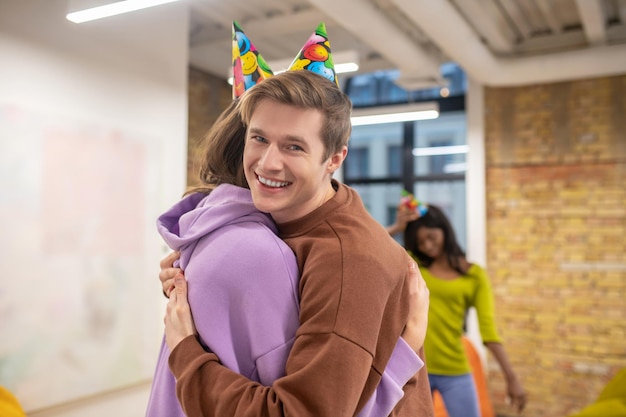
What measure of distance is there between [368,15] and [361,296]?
3.91 metres

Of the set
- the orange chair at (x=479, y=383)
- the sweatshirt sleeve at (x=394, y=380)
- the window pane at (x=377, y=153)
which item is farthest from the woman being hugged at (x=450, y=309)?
the window pane at (x=377, y=153)

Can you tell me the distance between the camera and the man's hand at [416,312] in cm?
135

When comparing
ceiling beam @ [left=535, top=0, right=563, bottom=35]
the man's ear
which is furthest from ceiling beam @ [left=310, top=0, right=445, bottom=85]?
the man's ear

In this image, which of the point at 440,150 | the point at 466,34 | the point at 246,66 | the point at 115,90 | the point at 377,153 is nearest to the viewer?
the point at 246,66

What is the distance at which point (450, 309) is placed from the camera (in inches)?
149

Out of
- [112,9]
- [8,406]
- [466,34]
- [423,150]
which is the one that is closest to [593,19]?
[466,34]

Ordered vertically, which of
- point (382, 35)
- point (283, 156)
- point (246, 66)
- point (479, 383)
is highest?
point (382, 35)

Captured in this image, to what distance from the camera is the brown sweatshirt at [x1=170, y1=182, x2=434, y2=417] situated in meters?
1.05

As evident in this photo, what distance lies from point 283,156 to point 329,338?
0.38m

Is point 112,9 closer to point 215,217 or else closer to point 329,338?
point 215,217

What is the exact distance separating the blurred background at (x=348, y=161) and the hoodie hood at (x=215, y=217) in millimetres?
274

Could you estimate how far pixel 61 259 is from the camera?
387 centimetres

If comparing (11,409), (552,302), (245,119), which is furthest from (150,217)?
(552,302)

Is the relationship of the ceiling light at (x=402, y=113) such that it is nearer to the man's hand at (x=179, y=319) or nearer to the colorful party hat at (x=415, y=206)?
the colorful party hat at (x=415, y=206)
